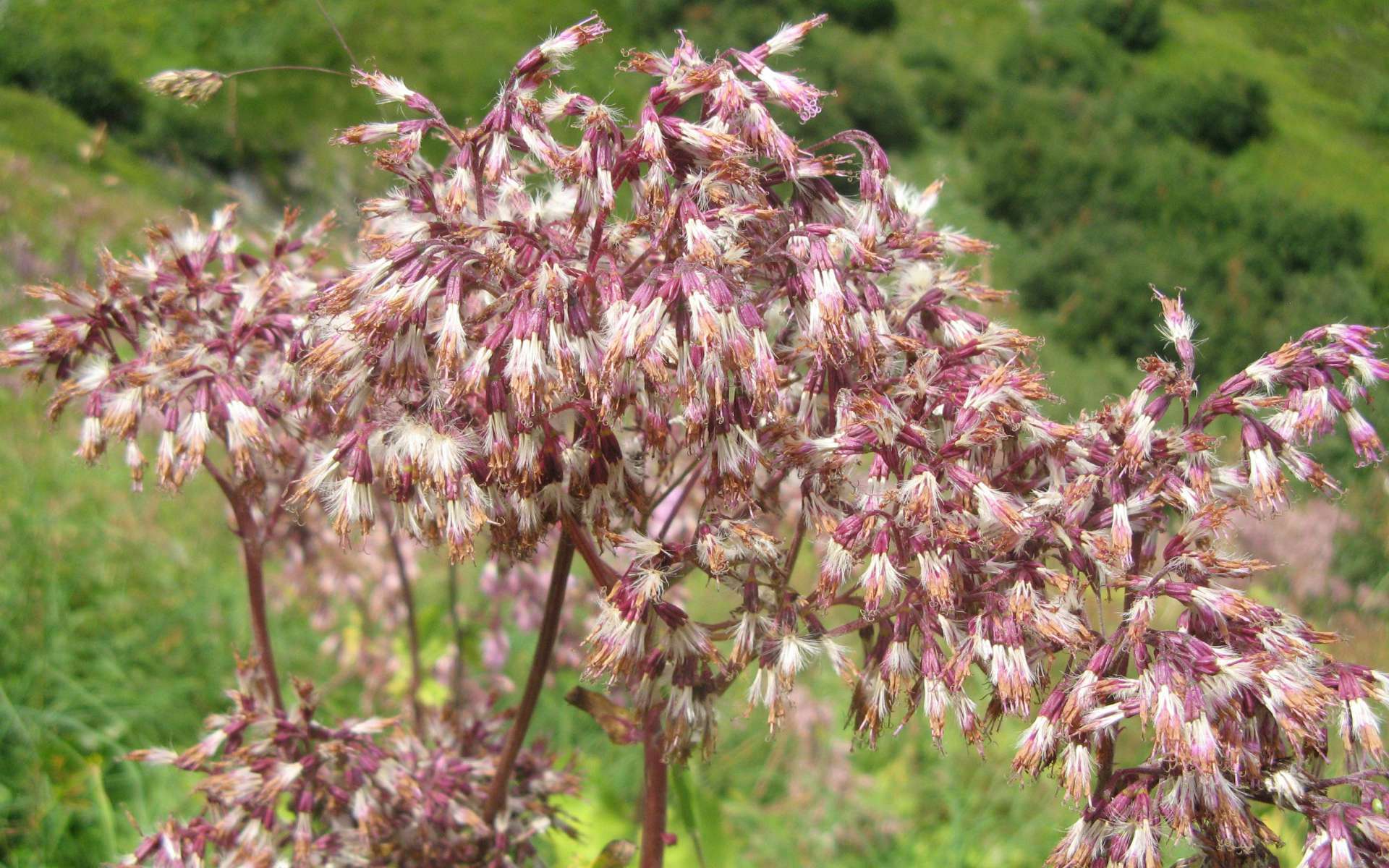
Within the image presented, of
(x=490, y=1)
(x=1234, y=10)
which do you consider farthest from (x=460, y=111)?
(x=1234, y=10)

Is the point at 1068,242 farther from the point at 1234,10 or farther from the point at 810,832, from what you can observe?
the point at 810,832

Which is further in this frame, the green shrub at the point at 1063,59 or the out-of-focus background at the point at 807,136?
the green shrub at the point at 1063,59

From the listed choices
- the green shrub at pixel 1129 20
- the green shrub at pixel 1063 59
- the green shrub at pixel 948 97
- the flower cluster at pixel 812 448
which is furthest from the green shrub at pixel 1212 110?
the flower cluster at pixel 812 448

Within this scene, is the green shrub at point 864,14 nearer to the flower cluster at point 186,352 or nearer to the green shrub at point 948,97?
the green shrub at point 948,97

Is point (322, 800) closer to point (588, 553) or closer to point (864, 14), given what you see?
point (588, 553)

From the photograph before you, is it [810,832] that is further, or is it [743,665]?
[810,832]

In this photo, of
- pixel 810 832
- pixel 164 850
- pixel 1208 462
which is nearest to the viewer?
pixel 1208 462

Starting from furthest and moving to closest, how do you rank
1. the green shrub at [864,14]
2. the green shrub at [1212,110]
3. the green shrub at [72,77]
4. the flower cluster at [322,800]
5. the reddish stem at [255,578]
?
the green shrub at [864,14], the green shrub at [1212,110], the green shrub at [72,77], the reddish stem at [255,578], the flower cluster at [322,800]
